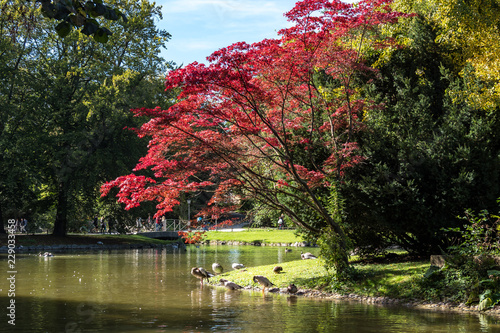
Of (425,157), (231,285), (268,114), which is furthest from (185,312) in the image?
(425,157)

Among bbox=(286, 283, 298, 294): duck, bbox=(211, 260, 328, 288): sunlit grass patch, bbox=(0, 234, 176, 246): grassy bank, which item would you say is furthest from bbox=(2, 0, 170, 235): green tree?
bbox=(286, 283, 298, 294): duck

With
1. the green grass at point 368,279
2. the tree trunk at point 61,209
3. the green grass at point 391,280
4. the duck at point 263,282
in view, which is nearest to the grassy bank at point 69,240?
the tree trunk at point 61,209

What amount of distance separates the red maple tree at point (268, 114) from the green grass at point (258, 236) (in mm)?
26563

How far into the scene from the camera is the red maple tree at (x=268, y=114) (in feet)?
37.8

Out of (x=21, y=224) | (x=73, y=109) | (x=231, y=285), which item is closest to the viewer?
(x=231, y=285)

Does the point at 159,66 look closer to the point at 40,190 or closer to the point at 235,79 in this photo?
the point at 40,190

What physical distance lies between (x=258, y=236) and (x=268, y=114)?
104 ft

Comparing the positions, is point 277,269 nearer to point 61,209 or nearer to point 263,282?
point 263,282

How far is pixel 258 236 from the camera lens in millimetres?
44500

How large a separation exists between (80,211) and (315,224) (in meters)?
28.2

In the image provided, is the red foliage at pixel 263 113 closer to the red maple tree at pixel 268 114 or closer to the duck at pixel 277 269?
the red maple tree at pixel 268 114

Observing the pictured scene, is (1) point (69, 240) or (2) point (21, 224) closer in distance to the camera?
(1) point (69, 240)

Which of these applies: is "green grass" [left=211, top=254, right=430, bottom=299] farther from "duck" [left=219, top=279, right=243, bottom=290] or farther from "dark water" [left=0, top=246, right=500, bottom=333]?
"dark water" [left=0, top=246, right=500, bottom=333]

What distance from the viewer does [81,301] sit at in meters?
12.2
